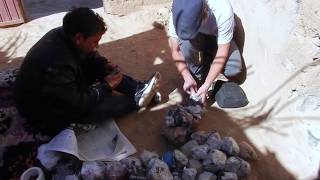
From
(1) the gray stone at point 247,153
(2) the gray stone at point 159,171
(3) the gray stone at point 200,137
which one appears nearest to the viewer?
(2) the gray stone at point 159,171

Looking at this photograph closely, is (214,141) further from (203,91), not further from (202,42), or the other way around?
(202,42)

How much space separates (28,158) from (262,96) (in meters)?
2.00

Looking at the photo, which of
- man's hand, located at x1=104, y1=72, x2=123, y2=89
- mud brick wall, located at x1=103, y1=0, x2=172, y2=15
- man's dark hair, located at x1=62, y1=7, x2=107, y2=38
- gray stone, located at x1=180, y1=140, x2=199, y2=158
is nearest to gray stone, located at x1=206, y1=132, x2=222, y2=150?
gray stone, located at x1=180, y1=140, x2=199, y2=158

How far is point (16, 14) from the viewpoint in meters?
4.78

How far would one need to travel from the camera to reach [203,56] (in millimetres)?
3561

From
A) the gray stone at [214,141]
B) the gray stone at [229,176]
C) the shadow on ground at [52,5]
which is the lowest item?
the shadow on ground at [52,5]

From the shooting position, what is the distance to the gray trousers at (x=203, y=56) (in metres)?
3.31

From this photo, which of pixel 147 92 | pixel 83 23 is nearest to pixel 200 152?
pixel 147 92

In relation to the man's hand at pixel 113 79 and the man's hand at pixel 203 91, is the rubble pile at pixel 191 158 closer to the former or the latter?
the man's hand at pixel 203 91

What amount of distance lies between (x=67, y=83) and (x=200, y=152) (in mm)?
1106

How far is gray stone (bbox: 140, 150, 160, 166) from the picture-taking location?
2682 millimetres

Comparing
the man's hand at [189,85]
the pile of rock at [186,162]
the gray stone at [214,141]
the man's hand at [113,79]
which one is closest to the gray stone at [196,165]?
the pile of rock at [186,162]

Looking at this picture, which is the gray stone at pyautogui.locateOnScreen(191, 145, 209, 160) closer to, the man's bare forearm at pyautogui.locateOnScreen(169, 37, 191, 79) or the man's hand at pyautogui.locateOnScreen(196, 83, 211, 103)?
the man's hand at pyautogui.locateOnScreen(196, 83, 211, 103)

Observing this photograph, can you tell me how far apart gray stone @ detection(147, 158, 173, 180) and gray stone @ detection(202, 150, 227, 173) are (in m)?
0.28
